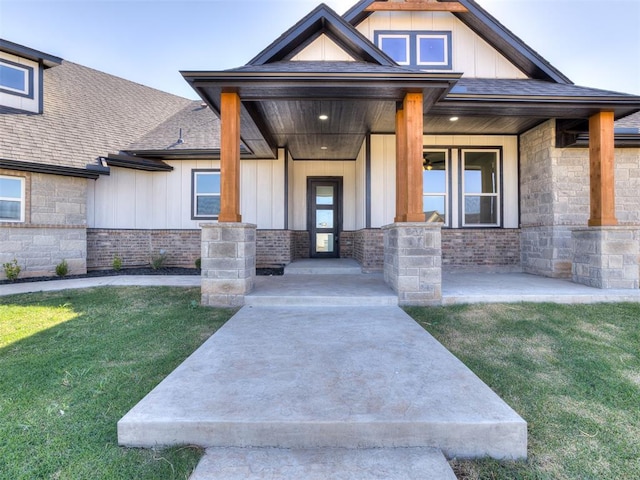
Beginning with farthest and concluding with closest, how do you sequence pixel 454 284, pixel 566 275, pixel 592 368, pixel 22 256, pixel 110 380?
pixel 22 256 < pixel 566 275 < pixel 454 284 < pixel 592 368 < pixel 110 380

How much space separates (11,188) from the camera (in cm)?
732

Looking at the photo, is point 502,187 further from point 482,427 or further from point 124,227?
point 124,227

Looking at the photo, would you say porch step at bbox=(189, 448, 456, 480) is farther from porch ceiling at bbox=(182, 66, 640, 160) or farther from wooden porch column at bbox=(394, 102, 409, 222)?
porch ceiling at bbox=(182, 66, 640, 160)

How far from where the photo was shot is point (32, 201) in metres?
7.45

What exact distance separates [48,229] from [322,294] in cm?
746

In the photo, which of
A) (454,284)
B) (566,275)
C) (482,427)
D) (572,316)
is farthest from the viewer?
(566,275)

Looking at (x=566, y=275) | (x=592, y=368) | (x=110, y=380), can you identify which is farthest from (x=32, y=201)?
(x=566, y=275)

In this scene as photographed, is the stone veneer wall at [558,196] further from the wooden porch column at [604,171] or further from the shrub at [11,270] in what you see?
the shrub at [11,270]

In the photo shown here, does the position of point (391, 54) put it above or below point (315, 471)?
above

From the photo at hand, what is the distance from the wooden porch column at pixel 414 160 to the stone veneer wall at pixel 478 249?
3.19 m

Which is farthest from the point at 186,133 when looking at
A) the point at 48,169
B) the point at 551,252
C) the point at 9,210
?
the point at 551,252

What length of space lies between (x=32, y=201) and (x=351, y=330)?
8.61m

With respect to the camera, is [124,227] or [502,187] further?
[124,227]

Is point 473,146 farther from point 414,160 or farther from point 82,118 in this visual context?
point 82,118
